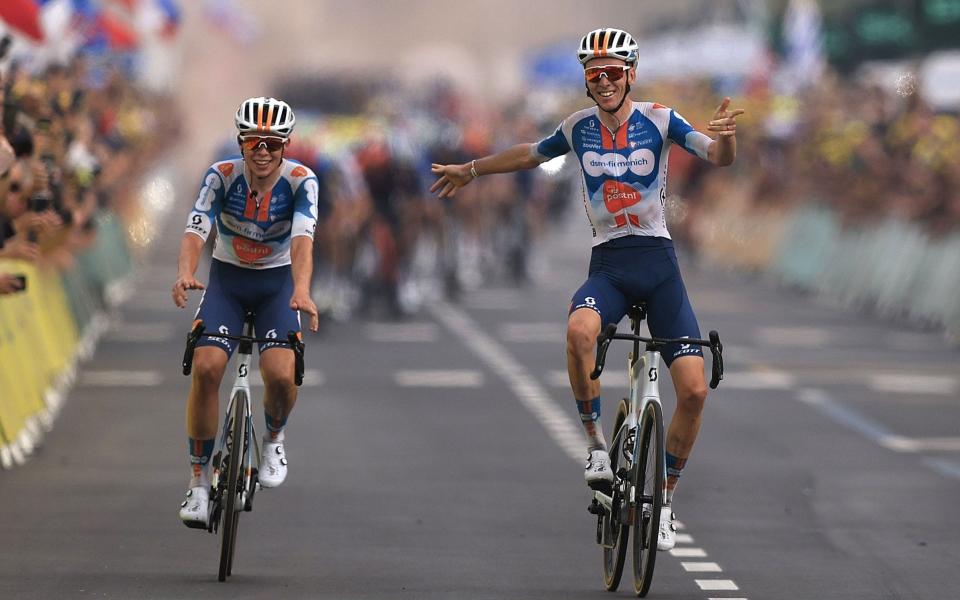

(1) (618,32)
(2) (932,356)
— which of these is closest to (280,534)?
(1) (618,32)

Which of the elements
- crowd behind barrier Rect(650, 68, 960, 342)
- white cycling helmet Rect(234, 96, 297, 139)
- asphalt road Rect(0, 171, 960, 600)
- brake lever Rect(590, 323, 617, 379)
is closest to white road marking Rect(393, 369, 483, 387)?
asphalt road Rect(0, 171, 960, 600)

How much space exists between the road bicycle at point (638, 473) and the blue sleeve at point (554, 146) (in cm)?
81

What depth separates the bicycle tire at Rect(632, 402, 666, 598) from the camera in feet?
33.6

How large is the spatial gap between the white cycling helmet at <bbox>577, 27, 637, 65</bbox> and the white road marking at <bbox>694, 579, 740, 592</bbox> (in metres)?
2.31

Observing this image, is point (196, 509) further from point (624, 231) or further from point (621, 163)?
point (621, 163)

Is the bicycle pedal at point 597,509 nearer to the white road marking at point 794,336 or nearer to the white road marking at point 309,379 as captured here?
the white road marking at point 309,379

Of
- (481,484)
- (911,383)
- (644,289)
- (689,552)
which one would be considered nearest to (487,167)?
(644,289)

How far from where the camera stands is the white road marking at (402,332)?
2536 centimetres

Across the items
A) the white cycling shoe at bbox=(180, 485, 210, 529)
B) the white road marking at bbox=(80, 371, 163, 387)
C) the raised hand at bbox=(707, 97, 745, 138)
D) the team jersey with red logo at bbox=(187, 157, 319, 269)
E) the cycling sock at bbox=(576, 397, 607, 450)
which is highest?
the raised hand at bbox=(707, 97, 745, 138)

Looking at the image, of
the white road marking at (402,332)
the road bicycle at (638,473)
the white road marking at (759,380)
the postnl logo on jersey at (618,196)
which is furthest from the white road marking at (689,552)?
the white road marking at (402,332)

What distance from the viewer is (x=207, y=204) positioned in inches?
450

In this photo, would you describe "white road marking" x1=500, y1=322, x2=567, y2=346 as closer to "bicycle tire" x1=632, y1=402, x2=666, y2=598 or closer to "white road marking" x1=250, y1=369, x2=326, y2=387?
"white road marking" x1=250, y1=369, x2=326, y2=387

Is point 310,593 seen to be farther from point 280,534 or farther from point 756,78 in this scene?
point 756,78

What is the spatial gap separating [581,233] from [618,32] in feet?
140
